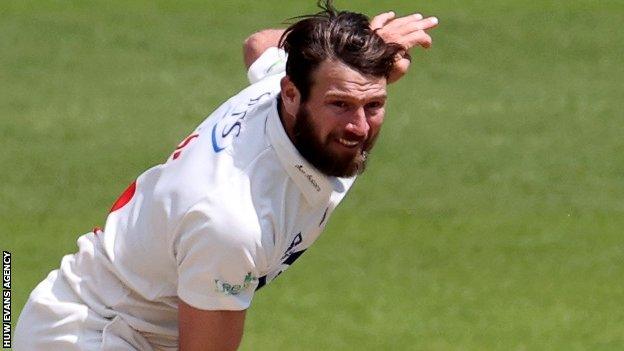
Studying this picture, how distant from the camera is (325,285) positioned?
34.4ft

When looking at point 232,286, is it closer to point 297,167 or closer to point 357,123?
point 297,167

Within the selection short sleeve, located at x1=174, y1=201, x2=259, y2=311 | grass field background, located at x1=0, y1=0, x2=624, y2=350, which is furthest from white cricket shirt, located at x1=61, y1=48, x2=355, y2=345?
grass field background, located at x1=0, y1=0, x2=624, y2=350

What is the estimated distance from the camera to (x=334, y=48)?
6.11m

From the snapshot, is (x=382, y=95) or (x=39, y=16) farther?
(x=39, y=16)

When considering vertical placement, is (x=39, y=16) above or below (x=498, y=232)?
above

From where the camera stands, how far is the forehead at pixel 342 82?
5996 mm

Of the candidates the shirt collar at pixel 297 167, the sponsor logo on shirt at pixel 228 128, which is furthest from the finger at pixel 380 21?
the shirt collar at pixel 297 167

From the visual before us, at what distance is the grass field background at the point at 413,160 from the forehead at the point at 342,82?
3.89 metres

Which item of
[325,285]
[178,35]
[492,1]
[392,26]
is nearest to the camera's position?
[392,26]

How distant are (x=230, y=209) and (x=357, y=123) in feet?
1.95

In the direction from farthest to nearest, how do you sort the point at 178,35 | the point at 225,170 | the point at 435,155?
1. the point at 178,35
2. the point at 435,155
3. the point at 225,170

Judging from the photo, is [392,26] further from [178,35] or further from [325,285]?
[178,35]

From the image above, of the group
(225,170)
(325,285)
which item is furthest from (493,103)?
(225,170)

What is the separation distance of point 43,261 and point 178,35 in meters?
4.08
